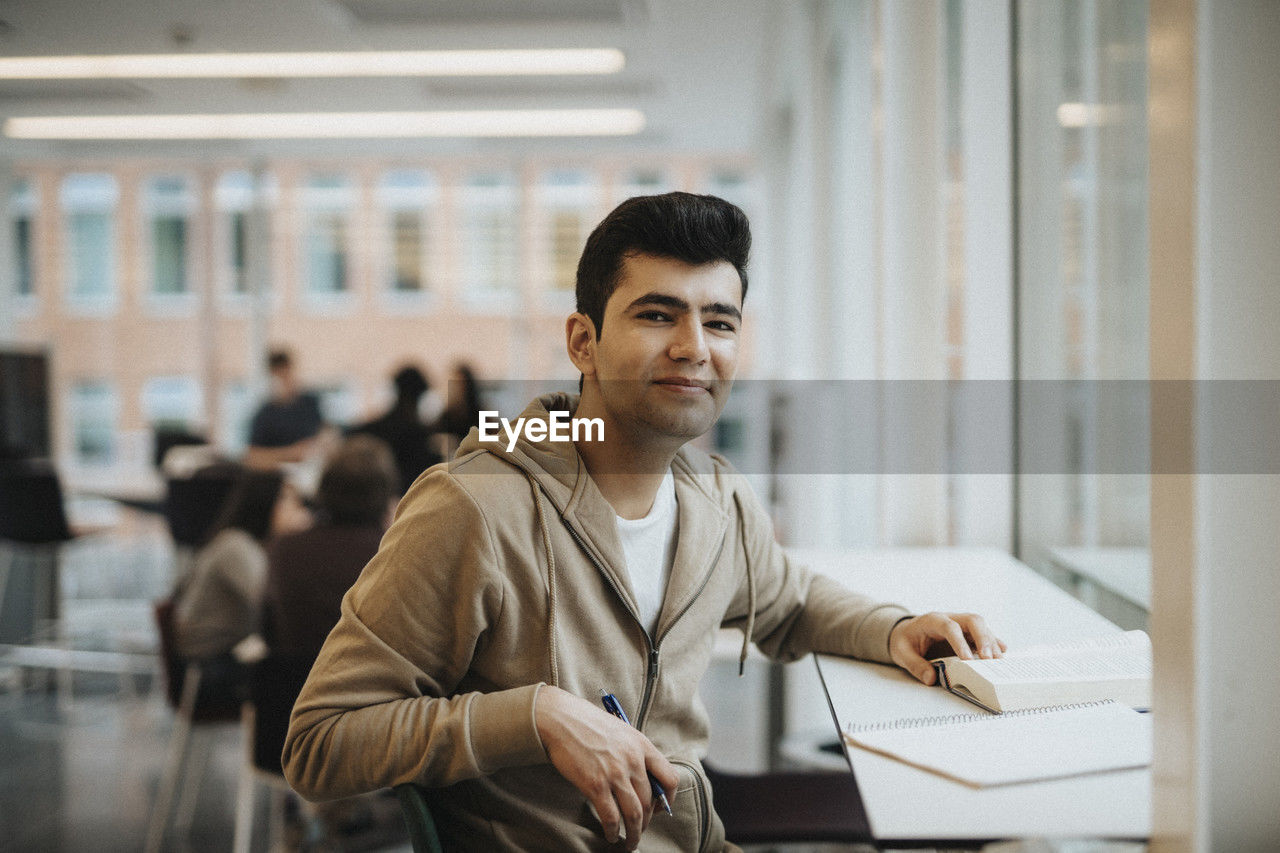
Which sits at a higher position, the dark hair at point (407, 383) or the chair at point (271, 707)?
the dark hair at point (407, 383)

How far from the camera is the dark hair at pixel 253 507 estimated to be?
9.55ft

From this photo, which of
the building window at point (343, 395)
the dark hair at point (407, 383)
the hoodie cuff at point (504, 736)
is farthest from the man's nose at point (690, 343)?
the building window at point (343, 395)

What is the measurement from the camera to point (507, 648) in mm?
1103

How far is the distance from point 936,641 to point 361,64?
4119 millimetres

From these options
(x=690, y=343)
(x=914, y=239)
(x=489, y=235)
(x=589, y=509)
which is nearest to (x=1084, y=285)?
(x=914, y=239)

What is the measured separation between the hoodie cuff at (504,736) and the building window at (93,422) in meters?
8.12

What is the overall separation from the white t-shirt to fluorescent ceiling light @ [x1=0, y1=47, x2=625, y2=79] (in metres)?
3.53

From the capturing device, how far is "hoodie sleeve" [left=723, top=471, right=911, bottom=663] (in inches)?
52.6

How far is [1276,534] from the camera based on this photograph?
0.84 meters

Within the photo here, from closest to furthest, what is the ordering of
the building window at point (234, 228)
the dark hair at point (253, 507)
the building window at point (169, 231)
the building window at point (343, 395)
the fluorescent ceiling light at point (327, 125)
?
the dark hair at point (253, 507), the fluorescent ceiling light at point (327, 125), the building window at point (234, 228), the building window at point (169, 231), the building window at point (343, 395)

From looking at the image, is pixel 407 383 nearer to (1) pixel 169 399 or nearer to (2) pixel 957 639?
(2) pixel 957 639

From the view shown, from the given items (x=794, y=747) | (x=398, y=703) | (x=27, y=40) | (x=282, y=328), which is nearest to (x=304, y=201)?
(x=282, y=328)

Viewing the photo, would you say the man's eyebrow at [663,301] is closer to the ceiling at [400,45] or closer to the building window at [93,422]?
the ceiling at [400,45]

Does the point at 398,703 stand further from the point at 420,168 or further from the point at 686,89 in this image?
the point at 420,168
